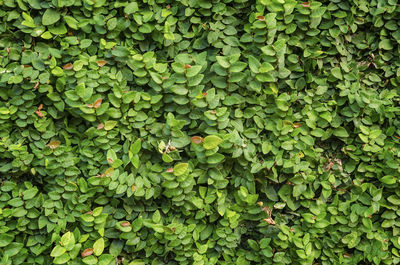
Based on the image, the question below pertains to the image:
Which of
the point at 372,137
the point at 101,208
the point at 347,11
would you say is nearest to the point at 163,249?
the point at 101,208

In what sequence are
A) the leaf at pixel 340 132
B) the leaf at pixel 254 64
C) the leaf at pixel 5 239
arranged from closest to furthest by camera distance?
the leaf at pixel 5 239, the leaf at pixel 254 64, the leaf at pixel 340 132

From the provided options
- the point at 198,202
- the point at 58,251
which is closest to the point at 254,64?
the point at 198,202

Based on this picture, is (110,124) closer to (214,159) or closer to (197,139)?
(197,139)

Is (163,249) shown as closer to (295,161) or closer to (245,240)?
(245,240)

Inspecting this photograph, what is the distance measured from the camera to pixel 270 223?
2443 millimetres

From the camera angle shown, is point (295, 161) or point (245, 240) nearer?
point (295, 161)

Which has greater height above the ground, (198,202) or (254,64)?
(254,64)

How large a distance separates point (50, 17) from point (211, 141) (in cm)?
116

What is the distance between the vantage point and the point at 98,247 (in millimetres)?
2230

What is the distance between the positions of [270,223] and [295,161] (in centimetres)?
41

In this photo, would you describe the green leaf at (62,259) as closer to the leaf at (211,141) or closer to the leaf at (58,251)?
the leaf at (58,251)

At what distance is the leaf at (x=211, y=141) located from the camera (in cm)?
223

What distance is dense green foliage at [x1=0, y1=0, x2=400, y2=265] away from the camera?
2285mm

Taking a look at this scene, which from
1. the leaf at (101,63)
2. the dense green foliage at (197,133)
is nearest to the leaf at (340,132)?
the dense green foliage at (197,133)
